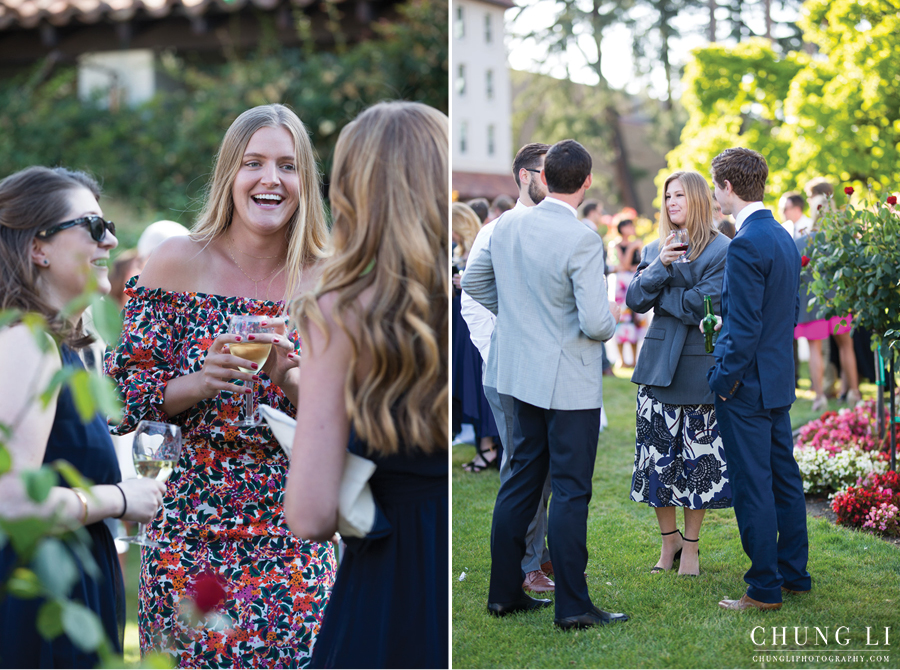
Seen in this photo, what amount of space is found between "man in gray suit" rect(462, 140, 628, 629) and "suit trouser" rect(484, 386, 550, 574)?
377 millimetres

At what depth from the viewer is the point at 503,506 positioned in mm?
3689

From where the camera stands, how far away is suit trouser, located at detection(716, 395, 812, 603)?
11.9 ft

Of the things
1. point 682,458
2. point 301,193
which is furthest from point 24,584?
point 682,458

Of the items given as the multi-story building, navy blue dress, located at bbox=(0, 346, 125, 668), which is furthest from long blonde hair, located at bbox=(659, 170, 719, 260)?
the multi-story building

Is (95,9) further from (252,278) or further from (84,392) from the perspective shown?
(84,392)

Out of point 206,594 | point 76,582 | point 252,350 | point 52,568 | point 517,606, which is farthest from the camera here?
point 517,606

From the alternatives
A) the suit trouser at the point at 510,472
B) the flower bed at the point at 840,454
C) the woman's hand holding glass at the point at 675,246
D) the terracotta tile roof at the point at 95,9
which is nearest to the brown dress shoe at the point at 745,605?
the suit trouser at the point at 510,472

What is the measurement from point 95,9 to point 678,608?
9268mm

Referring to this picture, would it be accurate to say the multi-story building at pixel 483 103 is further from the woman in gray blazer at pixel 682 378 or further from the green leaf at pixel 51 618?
the green leaf at pixel 51 618

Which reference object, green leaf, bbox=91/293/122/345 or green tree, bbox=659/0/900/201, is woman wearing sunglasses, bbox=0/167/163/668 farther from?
Answer: green tree, bbox=659/0/900/201

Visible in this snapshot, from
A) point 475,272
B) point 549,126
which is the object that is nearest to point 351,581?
point 475,272

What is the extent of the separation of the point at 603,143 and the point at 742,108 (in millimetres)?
13268

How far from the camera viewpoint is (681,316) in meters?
4.10

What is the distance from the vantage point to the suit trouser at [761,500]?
11.9ft
